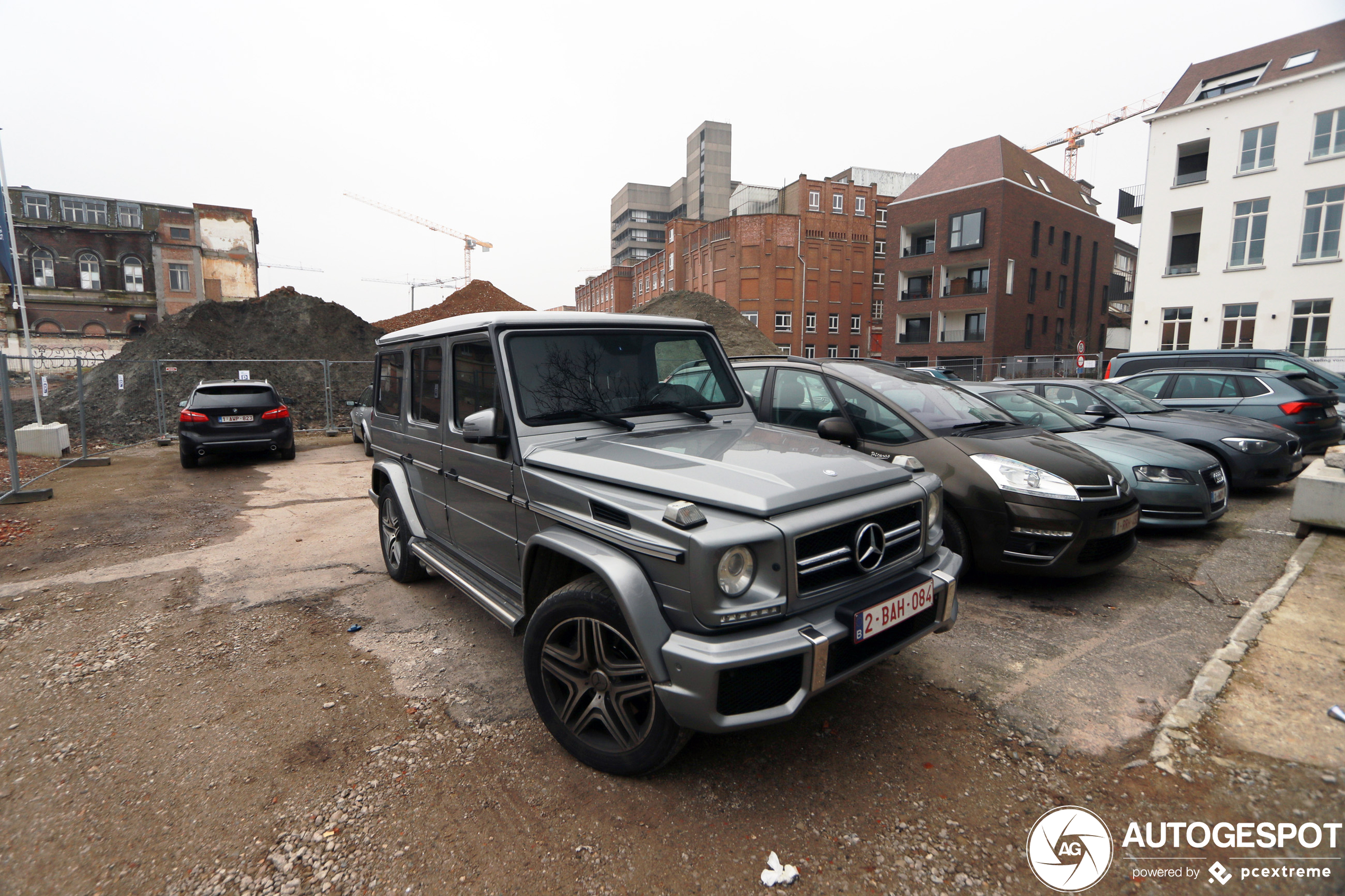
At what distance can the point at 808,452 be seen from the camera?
3.02m

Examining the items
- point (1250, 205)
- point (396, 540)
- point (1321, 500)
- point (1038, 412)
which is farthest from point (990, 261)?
point (396, 540)

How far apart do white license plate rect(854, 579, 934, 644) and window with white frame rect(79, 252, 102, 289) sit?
233 ft

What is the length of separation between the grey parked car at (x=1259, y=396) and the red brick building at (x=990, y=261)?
27.4 meters

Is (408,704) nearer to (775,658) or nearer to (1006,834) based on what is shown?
(775,658)

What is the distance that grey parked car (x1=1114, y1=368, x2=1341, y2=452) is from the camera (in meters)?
9.16

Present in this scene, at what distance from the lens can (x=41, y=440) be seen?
11.6m

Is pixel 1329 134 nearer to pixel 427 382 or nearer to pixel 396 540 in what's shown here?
pixel 427 382

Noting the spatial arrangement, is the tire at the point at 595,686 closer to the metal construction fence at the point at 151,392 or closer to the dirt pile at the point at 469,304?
the metal construction fence at the point at 151,392

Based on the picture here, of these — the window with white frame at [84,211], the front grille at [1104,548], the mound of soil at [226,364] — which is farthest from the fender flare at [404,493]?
the window with white frame at [84,211]

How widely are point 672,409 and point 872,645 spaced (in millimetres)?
1693

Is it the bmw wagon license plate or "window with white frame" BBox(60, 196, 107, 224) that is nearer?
the bmw wagon license plate

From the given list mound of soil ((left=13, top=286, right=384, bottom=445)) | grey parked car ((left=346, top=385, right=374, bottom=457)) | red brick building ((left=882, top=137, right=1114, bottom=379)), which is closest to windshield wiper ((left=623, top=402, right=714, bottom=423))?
grey parked car ((left=346, top=385, right=374, bottom=457))

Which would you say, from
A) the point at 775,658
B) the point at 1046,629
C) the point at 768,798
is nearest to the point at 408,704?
the point at 768,798

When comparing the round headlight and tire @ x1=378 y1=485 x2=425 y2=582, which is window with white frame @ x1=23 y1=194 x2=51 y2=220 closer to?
tire @ x1=378 y1=485 x2=425 y2=582
